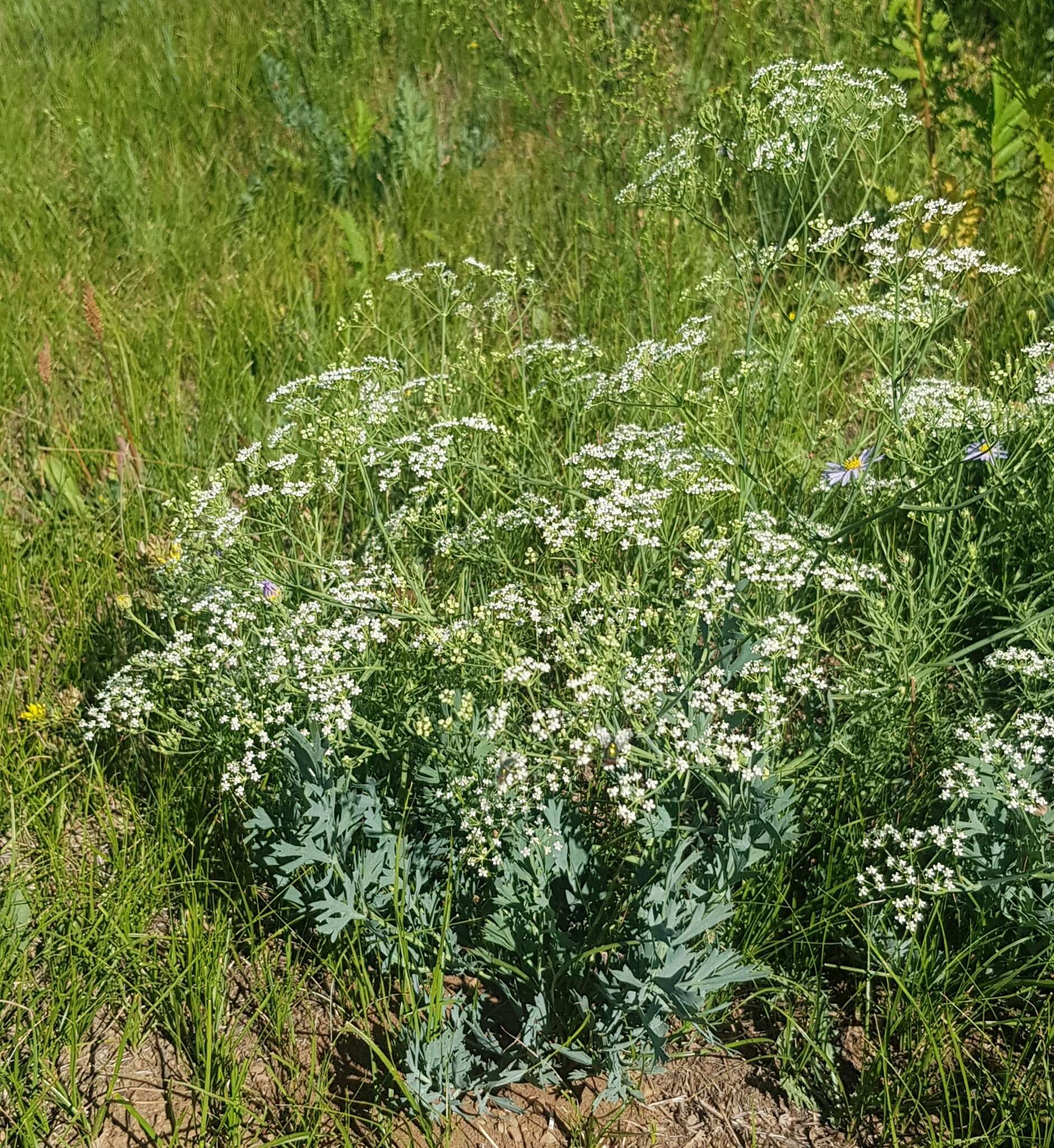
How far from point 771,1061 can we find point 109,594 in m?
2.25

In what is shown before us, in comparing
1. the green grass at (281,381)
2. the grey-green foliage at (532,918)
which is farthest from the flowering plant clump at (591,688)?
the green grass at (281,381)

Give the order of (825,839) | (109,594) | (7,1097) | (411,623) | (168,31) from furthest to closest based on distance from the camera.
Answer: (168,31) → (109,594) → (411,623) → (825,839) → (7,1097)

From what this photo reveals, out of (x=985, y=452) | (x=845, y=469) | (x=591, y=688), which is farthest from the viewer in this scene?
(x=845, y=469)

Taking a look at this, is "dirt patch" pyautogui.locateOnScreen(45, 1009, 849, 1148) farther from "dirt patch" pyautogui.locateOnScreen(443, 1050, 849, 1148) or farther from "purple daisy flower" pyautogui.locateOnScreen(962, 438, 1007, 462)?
"purple daisy flower" pyautogui.locateOnScreen(962, 438, 1007, 462)

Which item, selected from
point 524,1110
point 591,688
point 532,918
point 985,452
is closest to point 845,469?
point 985,452

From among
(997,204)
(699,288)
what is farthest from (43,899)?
(997,204)

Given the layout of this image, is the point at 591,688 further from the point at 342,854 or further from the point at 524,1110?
the point at 524,1110

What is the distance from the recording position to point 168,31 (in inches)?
217

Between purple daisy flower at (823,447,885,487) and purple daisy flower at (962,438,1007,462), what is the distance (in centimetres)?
22

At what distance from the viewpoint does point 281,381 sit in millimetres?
3773

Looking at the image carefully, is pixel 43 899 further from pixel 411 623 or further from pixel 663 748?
pixel 663 748

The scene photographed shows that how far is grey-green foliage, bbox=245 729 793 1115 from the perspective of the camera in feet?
6.14

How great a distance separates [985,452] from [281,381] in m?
2.46

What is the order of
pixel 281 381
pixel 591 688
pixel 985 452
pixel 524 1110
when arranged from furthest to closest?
pixel 281 381, pixel 985 452, pixel 524 1110, pixel 591 688
